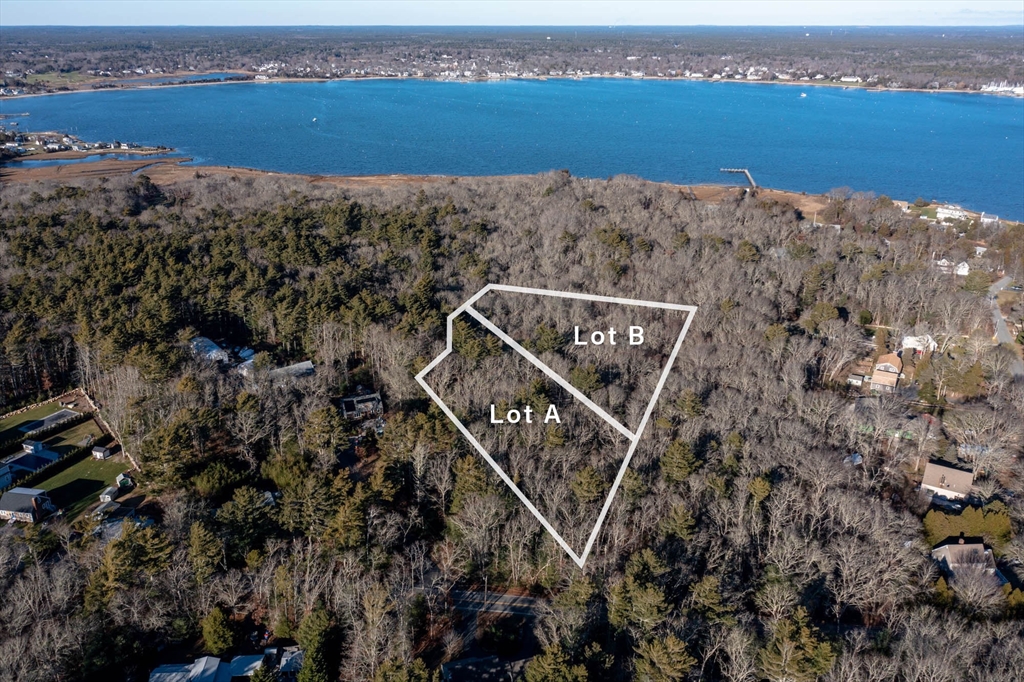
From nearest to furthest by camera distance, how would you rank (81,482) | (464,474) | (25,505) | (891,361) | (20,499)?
(464,474)
(25,505)
(20,499)
(81,482)
(891,361)

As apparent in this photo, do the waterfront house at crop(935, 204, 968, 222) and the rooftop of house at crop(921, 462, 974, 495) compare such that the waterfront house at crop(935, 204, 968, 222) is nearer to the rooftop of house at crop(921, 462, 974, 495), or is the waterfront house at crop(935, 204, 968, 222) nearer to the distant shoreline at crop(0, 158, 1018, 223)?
the distant shoreline at crop(0, 158, 1018, 223)

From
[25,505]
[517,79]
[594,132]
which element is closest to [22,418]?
[25,505]

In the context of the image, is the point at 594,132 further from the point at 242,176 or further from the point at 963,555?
the point at 963,555

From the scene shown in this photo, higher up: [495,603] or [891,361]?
[891,361]

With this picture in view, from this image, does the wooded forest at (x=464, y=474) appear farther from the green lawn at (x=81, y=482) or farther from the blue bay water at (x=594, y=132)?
the blue bay water at (x=594, y=132)

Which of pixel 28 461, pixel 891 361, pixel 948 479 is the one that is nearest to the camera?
pixel 948 479

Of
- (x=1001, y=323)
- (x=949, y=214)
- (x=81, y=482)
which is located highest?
(x=949, y=214)
